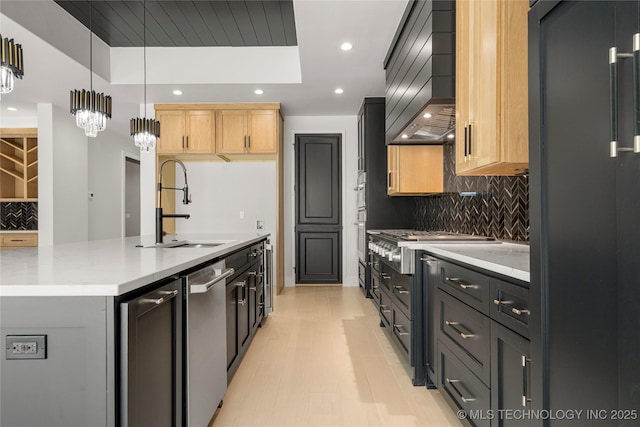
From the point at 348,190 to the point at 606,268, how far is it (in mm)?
4809

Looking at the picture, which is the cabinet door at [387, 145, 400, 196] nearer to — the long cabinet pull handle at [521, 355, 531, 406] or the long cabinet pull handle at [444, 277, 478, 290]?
the long cabinet pull handle at [444, 277, 478, 290]

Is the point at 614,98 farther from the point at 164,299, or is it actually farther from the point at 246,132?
the point at 246,132

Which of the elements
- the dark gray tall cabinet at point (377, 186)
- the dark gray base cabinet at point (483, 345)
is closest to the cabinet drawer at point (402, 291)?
the dark gray base cabinet at point (483, 345)

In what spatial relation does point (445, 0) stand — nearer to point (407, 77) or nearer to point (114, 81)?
point (407, 77)

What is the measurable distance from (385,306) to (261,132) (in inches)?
113

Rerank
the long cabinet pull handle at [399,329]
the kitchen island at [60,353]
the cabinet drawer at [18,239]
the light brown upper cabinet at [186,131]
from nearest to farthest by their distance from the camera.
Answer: the kitchen island at [60,353], the long cabinet pull handle at [399,329], the light brown upper cabinet at [186,131], the cabinet drawer at [18,239]

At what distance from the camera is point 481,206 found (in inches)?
111

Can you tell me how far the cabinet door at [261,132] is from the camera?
4.95 meters

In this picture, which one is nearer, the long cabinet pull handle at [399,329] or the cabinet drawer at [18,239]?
the long cabinet pull handle at [399,329]

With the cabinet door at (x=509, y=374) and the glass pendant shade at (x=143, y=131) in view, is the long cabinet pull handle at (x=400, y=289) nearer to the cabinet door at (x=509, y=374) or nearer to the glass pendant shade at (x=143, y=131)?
the cabinet door at (x=509, y=374)

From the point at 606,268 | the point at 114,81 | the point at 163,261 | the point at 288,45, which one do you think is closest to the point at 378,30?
the point at 288,45

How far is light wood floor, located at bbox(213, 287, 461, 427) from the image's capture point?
6.43ft

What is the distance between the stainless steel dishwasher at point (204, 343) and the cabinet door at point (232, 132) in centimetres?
326

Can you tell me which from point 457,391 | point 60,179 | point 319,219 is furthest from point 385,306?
point 60,179
